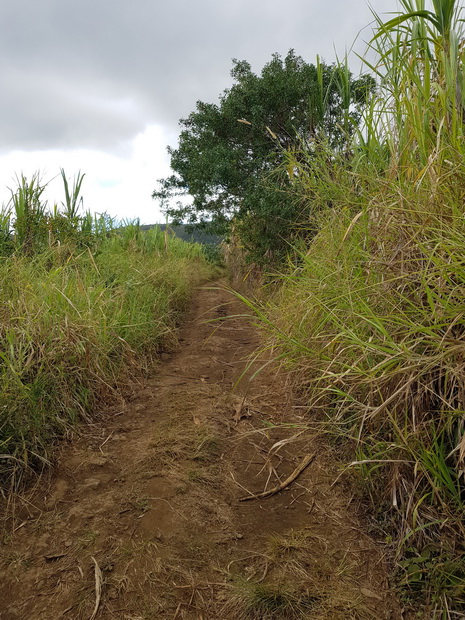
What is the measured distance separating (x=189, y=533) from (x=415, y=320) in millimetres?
1244

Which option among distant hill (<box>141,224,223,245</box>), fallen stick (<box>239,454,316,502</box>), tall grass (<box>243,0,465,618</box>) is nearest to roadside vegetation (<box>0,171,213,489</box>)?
fallen stick (<box>239,454,316,502</box>)

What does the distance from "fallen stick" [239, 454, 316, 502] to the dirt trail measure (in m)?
0.03

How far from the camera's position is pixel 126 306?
408 centimetres

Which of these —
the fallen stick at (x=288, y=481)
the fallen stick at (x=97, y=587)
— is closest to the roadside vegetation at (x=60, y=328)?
the fallen stick at (x=97, y=587)

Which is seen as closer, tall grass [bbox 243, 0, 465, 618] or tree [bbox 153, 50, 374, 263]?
tall grass [bbox 243, 0, 465, 618]

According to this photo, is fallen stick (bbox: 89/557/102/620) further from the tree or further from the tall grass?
the tree

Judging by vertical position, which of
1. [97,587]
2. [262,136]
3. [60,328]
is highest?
[262,136]

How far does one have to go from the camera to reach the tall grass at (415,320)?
1515 mm

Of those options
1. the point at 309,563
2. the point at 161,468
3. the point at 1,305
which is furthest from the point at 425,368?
the point at 1,305

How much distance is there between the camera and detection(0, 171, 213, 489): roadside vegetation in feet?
7.30

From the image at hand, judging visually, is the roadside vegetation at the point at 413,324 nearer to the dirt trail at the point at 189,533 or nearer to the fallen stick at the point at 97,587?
the dirt trail at the point at 189,533

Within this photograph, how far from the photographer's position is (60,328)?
277cm

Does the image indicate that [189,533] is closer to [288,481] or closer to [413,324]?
[288,481]

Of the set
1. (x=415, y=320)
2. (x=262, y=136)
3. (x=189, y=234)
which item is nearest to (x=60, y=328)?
(x=415, y=320)
